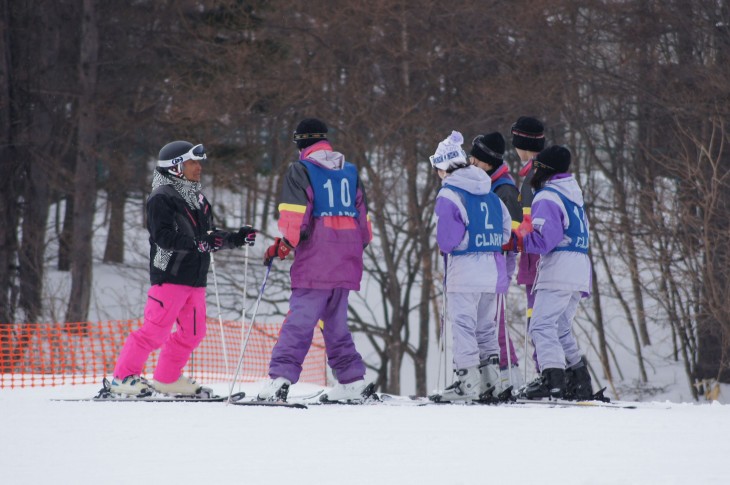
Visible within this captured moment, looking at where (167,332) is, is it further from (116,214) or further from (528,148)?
(116,214)

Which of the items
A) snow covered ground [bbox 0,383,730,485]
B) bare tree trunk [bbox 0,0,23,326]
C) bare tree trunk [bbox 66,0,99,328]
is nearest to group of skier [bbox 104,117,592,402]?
snow covered ground [bbox 0,383,730,485]

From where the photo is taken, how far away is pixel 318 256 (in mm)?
6930

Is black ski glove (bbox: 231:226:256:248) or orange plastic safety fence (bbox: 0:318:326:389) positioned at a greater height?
black ski glove (bbox: 231:226:256:248)

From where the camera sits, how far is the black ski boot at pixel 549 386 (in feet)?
23.4

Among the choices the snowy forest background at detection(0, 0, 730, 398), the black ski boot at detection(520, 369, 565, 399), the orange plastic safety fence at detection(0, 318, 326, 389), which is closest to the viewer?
the black ski boot at detection(520, 369, 565, 399)

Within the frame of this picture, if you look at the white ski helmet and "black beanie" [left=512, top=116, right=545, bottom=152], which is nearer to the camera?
the white ski helmet

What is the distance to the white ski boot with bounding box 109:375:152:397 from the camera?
7.23m

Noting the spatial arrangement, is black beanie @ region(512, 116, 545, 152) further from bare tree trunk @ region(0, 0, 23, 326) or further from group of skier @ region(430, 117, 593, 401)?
bare tree trunk @ region(0, 0, 23, 326)

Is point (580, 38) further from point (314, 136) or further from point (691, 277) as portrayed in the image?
point (314, 136)

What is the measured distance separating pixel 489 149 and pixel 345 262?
147 centimetres

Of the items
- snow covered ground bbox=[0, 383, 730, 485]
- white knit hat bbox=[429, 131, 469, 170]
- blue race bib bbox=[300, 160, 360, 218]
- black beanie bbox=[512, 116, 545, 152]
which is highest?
black beanie bbox=[512, 116, 545, 152]

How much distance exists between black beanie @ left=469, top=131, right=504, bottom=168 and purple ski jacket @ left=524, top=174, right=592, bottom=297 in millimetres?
519

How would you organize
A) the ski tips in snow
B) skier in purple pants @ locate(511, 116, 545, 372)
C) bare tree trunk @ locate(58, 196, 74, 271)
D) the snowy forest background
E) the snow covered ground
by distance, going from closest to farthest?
the snow covered ground → the ski tips in snow → skier in purple pants @ locate(511, 116, 545, 372) → the snowy forest background → bare tree trunk @ locate(58, 196, 74, 271)

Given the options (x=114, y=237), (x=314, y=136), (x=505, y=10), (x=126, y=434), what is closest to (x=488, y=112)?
(x=505, y=10)
